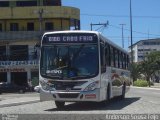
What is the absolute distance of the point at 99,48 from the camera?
73.5ft

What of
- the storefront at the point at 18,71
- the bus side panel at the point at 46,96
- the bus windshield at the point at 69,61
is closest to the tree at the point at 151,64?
the storefront at the point at 18,71

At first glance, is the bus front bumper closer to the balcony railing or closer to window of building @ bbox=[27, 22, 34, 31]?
the balcony railing

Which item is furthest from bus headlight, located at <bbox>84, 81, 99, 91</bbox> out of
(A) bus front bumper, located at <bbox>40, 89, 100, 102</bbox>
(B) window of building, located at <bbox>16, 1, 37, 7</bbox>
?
(B) window of building, located at <bbox>16, 1, 37, 7</bbox>

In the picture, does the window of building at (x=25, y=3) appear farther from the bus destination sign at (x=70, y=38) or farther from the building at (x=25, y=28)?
the bus destination sign at (x=70, y=38)

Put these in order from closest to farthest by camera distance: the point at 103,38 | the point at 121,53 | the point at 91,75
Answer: the point at 91,75 < the point at 103,38 < the point at 121,53

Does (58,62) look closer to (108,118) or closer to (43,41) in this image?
(43,41)

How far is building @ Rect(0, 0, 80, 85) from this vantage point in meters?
72.8

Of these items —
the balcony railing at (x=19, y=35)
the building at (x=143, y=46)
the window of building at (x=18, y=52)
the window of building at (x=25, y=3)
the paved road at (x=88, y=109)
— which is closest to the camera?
the paved road at (x=88, y=109)

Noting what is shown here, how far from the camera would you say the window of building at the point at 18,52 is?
2928 inches

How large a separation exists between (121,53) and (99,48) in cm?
813

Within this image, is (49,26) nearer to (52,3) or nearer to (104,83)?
(52,3)

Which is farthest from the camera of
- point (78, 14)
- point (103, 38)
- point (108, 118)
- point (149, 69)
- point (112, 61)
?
point (149, 69)

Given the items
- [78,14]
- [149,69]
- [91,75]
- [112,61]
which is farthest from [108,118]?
[149,69]

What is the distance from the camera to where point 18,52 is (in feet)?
243
